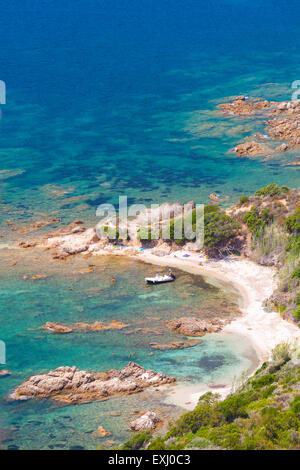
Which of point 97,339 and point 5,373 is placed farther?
point 97,339

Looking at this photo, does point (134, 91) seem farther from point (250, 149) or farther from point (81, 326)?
point (81, 326)

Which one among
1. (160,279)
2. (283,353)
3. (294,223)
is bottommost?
(283,353)

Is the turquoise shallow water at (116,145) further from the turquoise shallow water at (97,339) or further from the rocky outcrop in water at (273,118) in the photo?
the rocky outcrop in water at (273,118)

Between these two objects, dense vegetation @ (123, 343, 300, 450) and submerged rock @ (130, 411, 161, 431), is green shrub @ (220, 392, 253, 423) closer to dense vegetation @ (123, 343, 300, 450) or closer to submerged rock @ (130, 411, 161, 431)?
dense vegetation @ (123, 343, 300, 450)

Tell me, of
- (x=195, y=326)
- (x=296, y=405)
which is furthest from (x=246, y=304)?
(x=296, y=405)

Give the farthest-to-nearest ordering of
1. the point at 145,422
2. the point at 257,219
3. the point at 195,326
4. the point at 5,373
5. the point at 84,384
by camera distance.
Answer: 1. the point at 257,219
2. the point at 195,326
3. the point at 5,373
4. the point at 84,384
5. the point at 145,422

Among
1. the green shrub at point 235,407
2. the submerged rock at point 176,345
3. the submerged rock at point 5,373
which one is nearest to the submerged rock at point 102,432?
the green shrub at point 235,407
